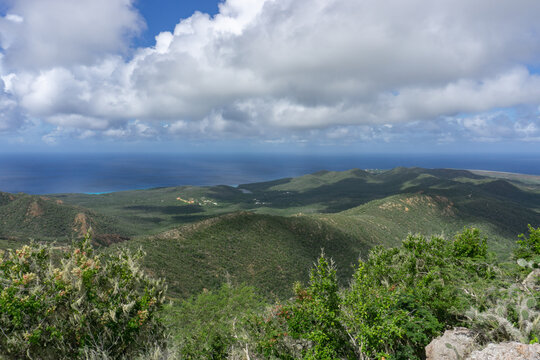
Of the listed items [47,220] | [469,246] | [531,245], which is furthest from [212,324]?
[47,220]

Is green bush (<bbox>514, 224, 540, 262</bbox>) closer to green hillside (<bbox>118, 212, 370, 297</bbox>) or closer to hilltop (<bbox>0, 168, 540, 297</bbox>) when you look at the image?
hilltop (<bbox>0, 168, 540, 297</bbox>)

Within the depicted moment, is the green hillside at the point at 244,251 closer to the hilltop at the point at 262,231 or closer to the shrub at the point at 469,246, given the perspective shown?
the hilltop at the point at 262,231

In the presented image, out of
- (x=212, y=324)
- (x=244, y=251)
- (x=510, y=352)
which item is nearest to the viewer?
(x=510, y=352)

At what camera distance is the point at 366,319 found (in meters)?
12.0

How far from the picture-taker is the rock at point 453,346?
9.22 meters

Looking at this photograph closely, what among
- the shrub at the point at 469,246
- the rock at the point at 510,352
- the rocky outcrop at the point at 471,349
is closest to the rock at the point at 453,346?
the rocky outcrop at the point at 471,349

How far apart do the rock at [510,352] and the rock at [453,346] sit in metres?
1.47

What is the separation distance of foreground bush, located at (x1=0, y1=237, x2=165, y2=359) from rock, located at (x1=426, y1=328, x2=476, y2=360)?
1277cm

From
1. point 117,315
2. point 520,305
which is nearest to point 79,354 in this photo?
point 117,315

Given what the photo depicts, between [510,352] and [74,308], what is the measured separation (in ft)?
54.2

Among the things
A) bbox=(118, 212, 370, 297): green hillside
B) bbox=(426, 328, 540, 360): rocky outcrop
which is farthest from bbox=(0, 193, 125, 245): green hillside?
bbox=(426, 328, 540, 360): rocky outcrop

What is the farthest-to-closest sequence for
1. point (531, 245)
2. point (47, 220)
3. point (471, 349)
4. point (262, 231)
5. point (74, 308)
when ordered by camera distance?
point (47, 220) → point (262, 231) → point (531, 245) → point (74, 308) → point (471, 349)

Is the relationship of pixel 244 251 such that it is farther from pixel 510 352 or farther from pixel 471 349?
pixel 510 352

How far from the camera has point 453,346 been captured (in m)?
9.31
